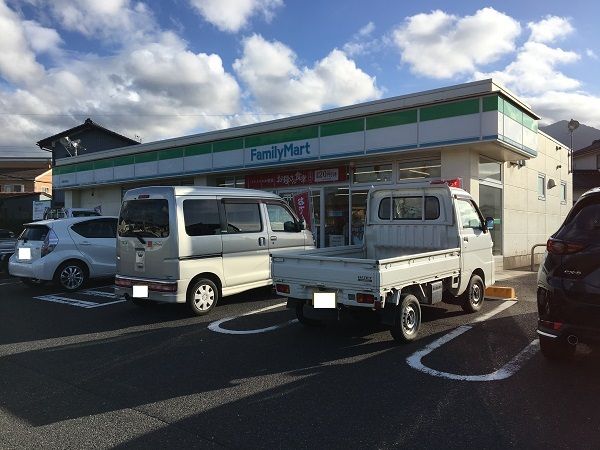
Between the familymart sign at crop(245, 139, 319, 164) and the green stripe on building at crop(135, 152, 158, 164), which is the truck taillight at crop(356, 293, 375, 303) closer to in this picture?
the familymart sign at crop(245, 139, 319, 164)

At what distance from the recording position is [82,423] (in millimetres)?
3754

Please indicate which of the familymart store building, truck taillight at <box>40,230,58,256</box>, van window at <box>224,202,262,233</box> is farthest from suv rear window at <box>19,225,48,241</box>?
the familymart store building

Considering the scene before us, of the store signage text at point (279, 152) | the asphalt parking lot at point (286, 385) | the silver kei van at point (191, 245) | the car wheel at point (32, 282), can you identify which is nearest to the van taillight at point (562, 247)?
the asphalt parking lot at point (286, 385)

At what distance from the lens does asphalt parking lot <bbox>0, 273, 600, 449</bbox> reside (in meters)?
3.52

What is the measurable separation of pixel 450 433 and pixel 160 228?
525 centimetres

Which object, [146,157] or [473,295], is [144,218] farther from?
[146,157]

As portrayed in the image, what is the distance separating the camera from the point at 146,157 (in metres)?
19.8

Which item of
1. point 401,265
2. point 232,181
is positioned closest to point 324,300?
point 401,265

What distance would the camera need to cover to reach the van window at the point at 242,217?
27.0 ft

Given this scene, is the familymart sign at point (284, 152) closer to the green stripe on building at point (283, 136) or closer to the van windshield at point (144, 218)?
the green stripe on building at point (283, 136)

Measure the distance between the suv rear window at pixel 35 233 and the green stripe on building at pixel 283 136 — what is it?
7282 mm

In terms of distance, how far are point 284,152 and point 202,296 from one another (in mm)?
8123

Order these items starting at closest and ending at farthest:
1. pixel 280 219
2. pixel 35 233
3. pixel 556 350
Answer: pixel 556 350
pixel 280 219
pixel 35 233

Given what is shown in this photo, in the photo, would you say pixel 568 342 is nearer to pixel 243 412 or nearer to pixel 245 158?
pixel 243 412
